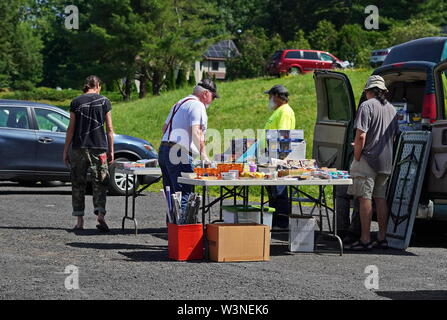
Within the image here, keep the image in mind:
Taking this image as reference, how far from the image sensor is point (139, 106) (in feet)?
139

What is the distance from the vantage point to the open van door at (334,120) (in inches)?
483

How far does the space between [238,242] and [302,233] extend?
1.12 meters

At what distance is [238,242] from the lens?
968 cm

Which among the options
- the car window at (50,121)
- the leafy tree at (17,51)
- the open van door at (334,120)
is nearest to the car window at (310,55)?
the car window at (50,121)

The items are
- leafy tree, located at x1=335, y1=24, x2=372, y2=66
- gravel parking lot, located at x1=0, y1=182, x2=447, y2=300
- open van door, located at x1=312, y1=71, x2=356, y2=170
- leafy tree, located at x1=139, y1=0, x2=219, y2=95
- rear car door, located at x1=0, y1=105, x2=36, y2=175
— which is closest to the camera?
gravel parking lot, located at x1=0, y1=182, x2=447, y2=300

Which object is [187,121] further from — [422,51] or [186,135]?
[422,51]

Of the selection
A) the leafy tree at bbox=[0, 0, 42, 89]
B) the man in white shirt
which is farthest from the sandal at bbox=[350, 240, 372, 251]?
the leafy tree at bbox=[0, 0, 42, 89]

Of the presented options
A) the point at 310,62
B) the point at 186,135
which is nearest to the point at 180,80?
the point at 310,62

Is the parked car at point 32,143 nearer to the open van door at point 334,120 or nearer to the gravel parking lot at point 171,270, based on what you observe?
the gravel parking lot at point 171,270

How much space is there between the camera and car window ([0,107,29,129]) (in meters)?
17.2

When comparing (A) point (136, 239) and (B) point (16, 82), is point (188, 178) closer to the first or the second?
(A) point (136, 239)

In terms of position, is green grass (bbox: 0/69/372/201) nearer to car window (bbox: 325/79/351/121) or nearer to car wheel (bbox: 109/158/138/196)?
car wheel (bbox: 109/158/138/196)

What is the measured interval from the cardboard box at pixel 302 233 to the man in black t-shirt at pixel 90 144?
9.04ft
